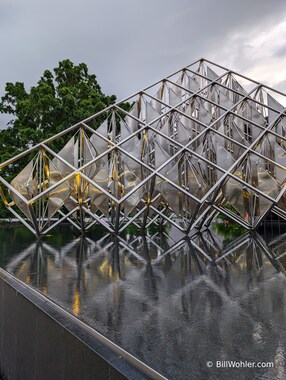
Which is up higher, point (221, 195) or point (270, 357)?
point (221, 195)

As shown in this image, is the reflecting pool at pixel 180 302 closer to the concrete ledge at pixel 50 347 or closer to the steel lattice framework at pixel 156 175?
the concrete ledge at pixel 50 347

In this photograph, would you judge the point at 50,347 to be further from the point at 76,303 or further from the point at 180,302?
the point at 180,302

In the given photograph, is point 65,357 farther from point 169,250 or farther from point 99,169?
point 99,169

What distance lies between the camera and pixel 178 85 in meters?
22.1

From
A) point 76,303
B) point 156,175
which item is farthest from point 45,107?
point 76,303

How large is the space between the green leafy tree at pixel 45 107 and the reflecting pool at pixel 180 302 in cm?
2066

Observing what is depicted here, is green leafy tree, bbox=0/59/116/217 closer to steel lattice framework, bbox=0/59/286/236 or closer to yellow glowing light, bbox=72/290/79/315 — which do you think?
steel lattice framework, bbox=0/59/286/236

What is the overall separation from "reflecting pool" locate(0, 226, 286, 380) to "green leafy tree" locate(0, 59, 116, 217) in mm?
20659

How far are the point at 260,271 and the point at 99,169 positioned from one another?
33.1 feet

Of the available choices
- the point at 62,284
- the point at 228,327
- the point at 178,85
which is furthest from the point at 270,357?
the point at 178,85

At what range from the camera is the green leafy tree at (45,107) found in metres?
30.6

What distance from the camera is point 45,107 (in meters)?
31.2

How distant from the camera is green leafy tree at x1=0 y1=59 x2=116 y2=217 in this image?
30.6m

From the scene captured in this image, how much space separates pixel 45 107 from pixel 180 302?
92.6 ft
